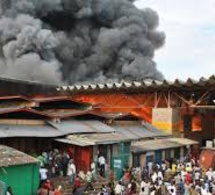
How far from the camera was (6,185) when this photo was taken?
1551 cm

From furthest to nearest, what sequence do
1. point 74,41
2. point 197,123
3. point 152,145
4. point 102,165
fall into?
point 74,41 → point 197,123 → point 152,145 → point 102,165

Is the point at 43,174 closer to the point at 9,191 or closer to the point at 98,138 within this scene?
the point at 9,191

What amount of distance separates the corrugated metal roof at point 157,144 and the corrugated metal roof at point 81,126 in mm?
1699

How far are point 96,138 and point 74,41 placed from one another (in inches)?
1317

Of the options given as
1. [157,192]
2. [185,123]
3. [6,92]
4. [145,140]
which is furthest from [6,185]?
[185,123]

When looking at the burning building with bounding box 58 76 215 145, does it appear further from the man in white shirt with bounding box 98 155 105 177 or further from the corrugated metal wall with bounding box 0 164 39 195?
the corrugated metal wall with bounding box 0 164 39 195

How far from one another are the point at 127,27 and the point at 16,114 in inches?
1272

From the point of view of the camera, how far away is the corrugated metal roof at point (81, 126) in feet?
72.6

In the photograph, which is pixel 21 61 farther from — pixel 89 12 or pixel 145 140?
pixel 145 140

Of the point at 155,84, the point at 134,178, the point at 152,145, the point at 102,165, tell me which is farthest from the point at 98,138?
the point at 155,84

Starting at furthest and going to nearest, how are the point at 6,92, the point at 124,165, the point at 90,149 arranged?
the point at 6,92
the point at 124,165
the point at 90,149

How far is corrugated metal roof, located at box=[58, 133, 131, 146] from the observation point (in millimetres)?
20703

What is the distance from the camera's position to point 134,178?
19.9m

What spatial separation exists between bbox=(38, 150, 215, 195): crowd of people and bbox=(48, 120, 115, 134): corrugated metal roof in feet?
5.75
